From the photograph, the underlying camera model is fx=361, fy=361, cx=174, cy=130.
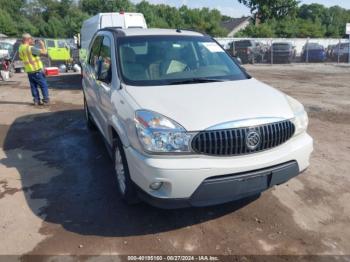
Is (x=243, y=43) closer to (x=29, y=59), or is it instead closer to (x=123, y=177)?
(x=29, y=59)

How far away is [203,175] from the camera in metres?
3.11

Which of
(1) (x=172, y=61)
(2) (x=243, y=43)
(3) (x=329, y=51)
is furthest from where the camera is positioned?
(3) (x=329, y=51)

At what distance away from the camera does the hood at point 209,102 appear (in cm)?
323

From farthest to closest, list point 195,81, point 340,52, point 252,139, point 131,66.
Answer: point 340,52
point 131,66
point 195,81
point 252,139

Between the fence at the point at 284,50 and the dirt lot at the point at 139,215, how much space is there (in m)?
20.2

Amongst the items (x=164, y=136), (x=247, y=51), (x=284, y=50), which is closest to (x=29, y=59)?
(x=164, y=136)

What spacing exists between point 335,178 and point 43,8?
308ft

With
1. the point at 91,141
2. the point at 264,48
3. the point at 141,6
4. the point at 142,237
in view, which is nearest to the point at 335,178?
the point at 142,237

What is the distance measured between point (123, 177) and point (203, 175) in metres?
1.15

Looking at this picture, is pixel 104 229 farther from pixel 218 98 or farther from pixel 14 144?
pixel 14 144

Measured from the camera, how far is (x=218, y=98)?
11.7 feet

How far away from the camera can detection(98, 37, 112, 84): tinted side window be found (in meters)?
4.36

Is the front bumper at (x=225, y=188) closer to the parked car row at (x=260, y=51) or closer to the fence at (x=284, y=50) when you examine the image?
the fence at (x=284, y=50)

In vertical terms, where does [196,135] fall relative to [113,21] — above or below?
below
